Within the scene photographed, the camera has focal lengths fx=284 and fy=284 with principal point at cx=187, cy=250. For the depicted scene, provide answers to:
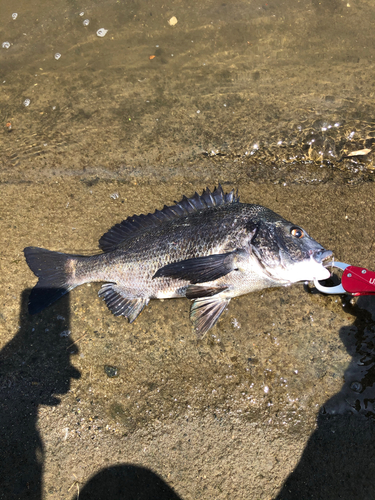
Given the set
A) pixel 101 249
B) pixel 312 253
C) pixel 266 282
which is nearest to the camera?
pixel 312 253

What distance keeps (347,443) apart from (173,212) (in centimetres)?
303

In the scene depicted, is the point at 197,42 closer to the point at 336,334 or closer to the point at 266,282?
the point at 266,282

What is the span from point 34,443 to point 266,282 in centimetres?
304

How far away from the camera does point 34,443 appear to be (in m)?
3.06

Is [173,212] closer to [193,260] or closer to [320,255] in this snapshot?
[193,260]

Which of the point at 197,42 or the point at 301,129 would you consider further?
the point at 197,42

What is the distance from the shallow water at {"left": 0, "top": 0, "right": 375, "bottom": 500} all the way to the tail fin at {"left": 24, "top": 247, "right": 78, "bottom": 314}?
264mm

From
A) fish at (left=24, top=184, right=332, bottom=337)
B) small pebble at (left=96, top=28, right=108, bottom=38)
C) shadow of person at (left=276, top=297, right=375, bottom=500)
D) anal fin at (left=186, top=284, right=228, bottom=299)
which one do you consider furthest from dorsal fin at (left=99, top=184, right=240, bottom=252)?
small pebble at (left=96, top=28, right=108, bottom=38)

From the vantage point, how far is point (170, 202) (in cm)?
378

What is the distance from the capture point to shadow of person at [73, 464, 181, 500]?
290 cm

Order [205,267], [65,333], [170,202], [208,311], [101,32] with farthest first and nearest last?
1. [101,32]
2. [170,202]
3. [65,333]
4. [208,311]
5. [205,267]

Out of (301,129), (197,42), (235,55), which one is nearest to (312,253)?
(301,129)

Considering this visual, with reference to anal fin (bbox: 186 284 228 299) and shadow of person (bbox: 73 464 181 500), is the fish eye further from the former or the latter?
shadow of person (bbox: 73 464 181 500)

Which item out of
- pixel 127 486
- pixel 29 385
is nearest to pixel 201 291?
pixel 127 486
